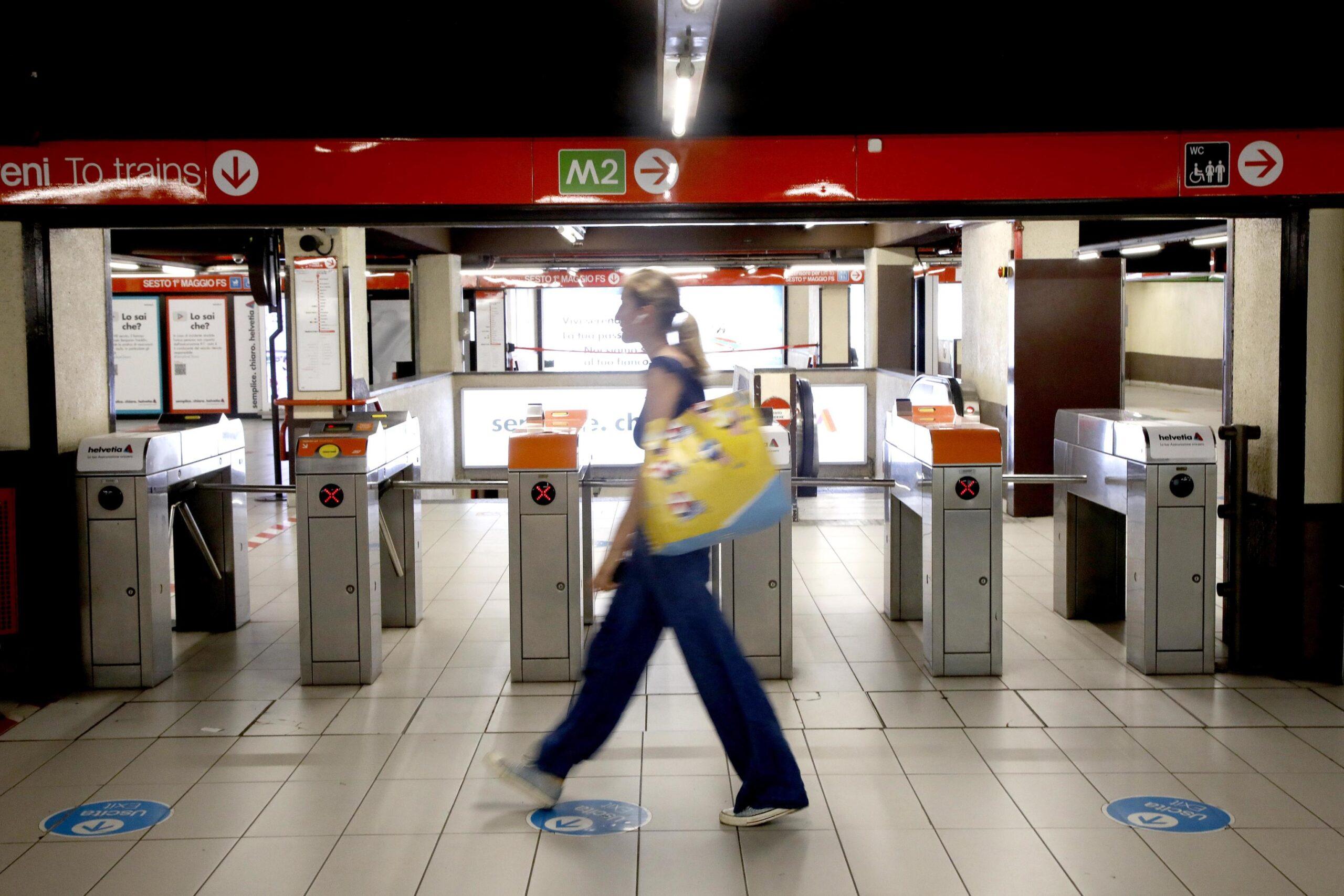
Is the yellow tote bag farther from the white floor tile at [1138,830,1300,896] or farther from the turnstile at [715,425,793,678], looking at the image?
the turnstile at [715,425,793,678]

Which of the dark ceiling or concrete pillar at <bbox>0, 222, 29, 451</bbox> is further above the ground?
the dark ceiling

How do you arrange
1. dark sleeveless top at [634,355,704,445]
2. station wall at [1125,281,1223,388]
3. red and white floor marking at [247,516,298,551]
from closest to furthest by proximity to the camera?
dark sleeveless top at [634,355,704,445]
red and white floor marking at [247,516,298,551]
station wall at [1125,281,1223,388]

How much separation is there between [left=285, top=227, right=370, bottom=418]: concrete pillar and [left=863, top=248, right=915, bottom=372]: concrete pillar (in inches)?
223

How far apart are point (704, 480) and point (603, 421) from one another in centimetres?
828

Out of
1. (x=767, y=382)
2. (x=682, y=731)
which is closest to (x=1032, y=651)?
(x=682, y=731)

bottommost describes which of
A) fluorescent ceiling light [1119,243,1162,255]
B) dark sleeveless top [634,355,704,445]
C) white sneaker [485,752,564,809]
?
white sneaker [485,752,564,809]

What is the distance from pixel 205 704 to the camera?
164 inches

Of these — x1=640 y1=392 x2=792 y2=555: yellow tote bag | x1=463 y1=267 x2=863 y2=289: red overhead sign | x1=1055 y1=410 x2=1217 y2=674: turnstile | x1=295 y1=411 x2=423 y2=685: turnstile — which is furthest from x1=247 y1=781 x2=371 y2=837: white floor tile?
x1=463 y1=267 x2=863 y2=289: red overhead sign

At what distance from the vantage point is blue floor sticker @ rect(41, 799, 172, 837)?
303cm

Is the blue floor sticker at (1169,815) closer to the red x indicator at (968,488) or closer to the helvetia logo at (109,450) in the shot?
the red x indicator at (968,488)

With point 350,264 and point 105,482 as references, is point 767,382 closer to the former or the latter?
point 350,264

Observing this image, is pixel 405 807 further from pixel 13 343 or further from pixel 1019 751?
pixel 13 343

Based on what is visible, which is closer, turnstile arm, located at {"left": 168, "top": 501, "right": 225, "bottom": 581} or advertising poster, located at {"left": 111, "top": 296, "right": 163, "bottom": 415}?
turnstile arm, located at {"left": 168, "top": 501, "right": 225, "bottom": 581}

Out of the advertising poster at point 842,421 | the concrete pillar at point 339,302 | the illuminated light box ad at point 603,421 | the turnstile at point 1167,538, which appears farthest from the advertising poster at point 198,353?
the turnstile at point 1167,538
